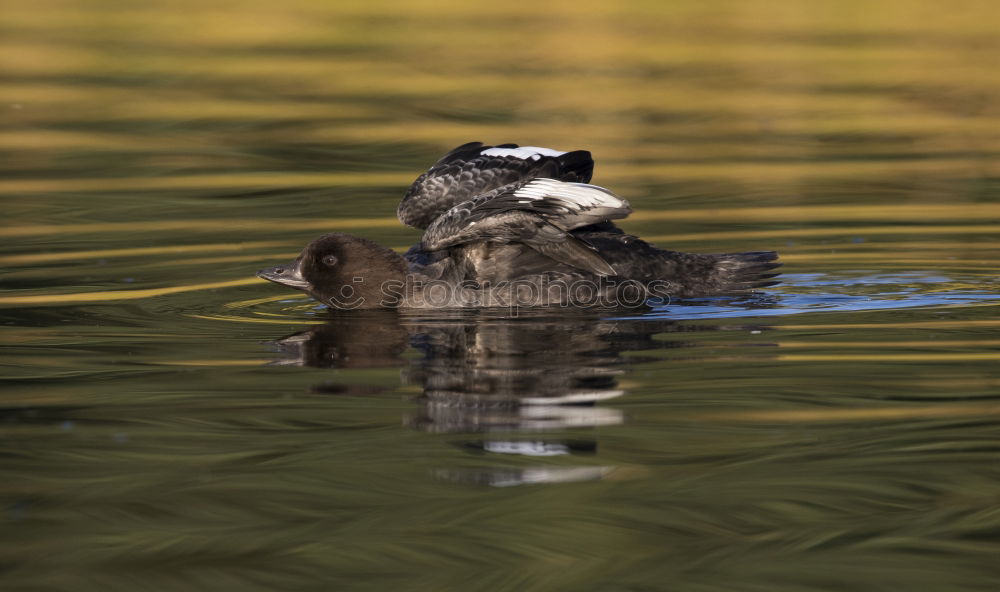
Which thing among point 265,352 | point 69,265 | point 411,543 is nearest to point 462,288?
point 265,352

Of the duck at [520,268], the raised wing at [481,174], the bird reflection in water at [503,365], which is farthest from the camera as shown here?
the raised wing at [481,174]

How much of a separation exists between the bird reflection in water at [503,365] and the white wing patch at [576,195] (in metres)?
0.65

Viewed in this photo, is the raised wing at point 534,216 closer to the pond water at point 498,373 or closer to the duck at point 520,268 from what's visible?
the duck at point 520,268

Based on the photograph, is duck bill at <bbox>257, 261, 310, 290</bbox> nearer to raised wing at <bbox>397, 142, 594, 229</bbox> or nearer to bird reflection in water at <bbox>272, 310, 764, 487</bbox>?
bird reflection in water at <bbox>272, 310, 764, 487</bbox>

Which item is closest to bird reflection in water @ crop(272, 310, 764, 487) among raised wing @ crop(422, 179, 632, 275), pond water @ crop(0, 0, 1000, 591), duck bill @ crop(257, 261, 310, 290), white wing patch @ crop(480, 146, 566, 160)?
pond water @ crop(0, 0, 1000, 591)

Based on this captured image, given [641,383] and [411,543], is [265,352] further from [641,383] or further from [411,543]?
[411,543]

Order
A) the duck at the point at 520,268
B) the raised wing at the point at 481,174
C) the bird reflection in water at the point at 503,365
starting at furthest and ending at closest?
the raised wing at the point at 481,174, the duck at the point at 520,268, the bird reflection in water at the point at 503,365

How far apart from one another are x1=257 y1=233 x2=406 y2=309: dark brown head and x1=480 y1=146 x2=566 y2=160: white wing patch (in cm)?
95

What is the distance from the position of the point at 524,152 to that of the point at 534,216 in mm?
1128

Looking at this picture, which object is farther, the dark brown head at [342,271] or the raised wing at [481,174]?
the raised wing at [481,174]

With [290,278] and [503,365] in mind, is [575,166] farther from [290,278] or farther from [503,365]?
[503,365]

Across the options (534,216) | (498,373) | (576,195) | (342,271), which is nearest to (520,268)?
(534,216)

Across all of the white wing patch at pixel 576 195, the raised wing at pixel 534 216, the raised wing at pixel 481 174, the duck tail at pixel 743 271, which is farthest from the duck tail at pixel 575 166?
the duck tail at pixel 743 271

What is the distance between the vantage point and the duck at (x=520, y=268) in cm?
918
